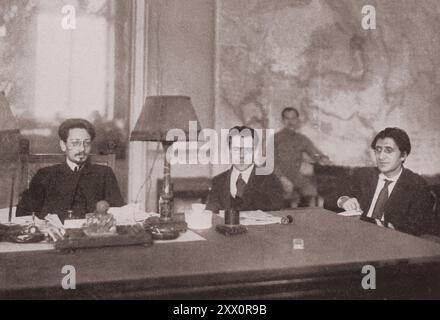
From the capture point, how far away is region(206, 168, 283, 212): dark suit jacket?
296 centimetres

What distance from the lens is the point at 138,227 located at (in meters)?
1.95

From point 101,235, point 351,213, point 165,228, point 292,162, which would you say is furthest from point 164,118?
point 292,162

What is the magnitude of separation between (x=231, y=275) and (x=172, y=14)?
→ 3311 millimetres

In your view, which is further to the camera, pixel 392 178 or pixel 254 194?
pixel 254 194

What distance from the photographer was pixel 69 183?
2.71m

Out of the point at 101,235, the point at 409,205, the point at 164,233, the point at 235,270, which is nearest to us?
the point at 235,270

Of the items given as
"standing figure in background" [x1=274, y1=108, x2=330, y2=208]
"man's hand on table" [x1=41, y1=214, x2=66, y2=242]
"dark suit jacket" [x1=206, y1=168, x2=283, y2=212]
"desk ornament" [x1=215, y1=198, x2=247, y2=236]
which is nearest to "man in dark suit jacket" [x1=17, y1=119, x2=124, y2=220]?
"man's hand on table" [x1=41, y1=214, x2=66, y2=242]

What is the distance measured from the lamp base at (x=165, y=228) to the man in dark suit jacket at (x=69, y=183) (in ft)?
2.41

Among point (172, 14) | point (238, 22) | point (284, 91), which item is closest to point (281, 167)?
point (284, 91)

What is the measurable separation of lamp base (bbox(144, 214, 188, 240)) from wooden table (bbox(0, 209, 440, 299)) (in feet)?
0.27

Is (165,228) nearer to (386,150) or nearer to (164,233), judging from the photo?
(164,233)

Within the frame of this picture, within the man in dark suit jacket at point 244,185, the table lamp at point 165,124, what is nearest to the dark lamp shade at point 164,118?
the table lamp at point 165,124

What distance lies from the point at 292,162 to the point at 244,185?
199 cm

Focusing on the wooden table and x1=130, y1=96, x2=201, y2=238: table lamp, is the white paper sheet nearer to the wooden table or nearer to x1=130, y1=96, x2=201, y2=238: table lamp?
the wooden table
